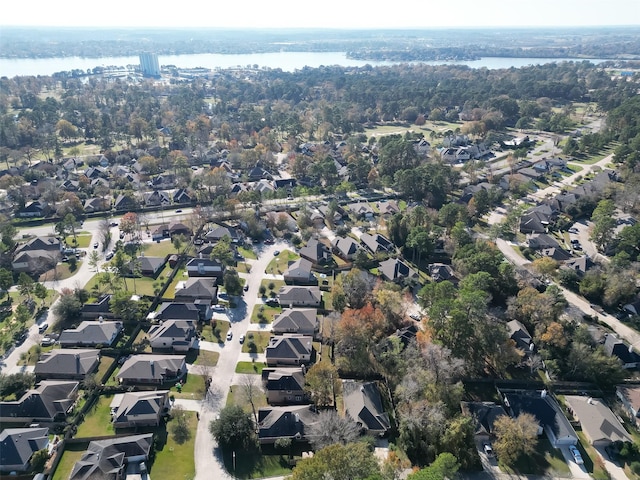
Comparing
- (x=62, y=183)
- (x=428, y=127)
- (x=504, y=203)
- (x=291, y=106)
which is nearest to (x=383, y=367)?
(x=504, y=203)

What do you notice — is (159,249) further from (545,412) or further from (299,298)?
(545,412)

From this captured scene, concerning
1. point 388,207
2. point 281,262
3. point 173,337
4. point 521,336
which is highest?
point 521,336

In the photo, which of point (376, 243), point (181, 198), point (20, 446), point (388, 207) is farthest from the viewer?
point (181, 198)

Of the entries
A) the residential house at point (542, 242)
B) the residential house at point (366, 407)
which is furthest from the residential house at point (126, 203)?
the residential house at point (542, 242)

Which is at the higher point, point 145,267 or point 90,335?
point 90,335

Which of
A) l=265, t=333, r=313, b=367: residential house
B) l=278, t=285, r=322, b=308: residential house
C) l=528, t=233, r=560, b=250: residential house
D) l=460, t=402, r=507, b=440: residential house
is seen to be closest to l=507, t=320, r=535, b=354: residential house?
l=460, t=402, r=507, b=440: residential house

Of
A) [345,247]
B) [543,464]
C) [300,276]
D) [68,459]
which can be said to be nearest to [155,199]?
[300,276]

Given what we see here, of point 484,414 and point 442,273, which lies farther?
point 442,273

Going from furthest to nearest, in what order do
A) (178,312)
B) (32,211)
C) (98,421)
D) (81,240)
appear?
1. (32,211)
2. (81,240)
3. (178,312)
4. (98,421)
